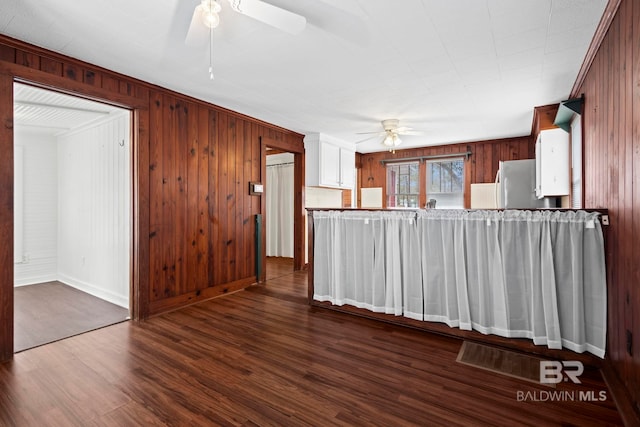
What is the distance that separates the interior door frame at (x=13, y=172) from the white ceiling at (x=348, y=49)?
0.27m

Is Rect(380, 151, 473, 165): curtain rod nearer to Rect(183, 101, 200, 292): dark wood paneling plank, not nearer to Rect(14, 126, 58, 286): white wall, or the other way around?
Result: Rect(183, 101, 200, 292): dark wood paneling plank

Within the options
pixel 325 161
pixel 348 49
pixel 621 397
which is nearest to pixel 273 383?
pixel 621 397

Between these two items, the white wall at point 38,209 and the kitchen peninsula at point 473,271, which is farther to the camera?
the white wall at point 38,209

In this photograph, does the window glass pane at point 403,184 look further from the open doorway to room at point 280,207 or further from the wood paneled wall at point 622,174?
the wood paneled wall at point 622,174

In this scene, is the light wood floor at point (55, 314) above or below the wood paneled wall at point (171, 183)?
below

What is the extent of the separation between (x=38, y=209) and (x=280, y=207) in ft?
14.0

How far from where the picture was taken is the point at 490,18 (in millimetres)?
2203

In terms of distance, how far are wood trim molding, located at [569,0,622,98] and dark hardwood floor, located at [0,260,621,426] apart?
2.45m

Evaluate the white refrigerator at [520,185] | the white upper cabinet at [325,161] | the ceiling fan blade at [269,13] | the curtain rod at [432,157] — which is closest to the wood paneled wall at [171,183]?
the white upper cabinet at [325,161]

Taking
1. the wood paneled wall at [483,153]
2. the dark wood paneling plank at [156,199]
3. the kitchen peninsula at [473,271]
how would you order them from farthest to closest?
1. the wood paneled wall at [483,153]
2. the dark wood paneling plank at [156,199]
3. the kitchen peninsula at [473,271]

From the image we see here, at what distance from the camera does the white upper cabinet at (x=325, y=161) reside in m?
5.71

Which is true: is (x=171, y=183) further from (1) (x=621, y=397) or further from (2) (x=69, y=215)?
(1) (x=621, y=397)

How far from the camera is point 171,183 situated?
11.8 ft

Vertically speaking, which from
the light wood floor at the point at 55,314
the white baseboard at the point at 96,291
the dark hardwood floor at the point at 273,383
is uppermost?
the white baseboard at the point at 96,291
